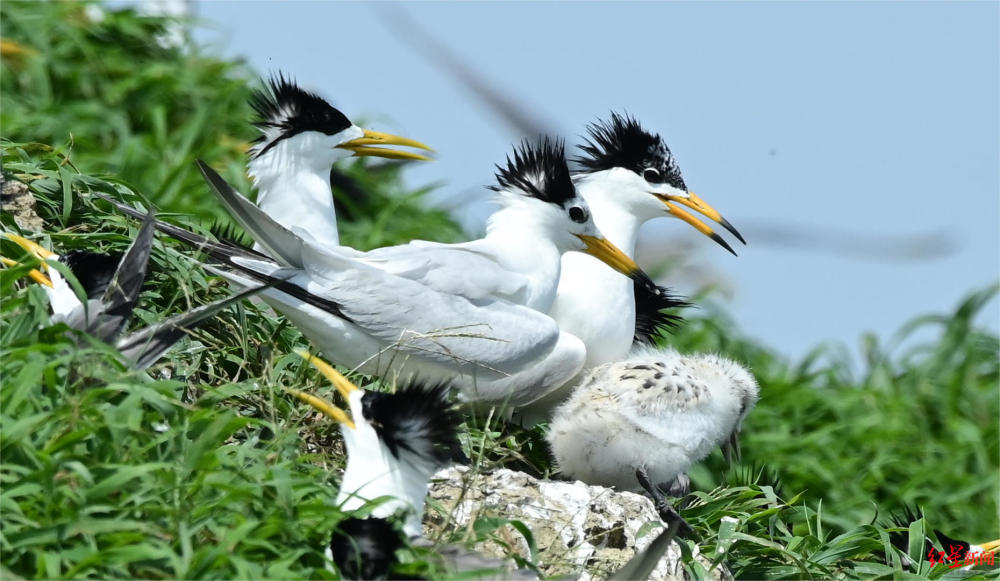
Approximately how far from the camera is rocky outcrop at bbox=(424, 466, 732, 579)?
13.6ft

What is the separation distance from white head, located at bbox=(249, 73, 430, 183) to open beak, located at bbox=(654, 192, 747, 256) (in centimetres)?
100

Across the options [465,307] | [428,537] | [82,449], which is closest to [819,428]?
[465,307]

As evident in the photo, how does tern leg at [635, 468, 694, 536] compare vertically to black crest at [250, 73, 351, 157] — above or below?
below

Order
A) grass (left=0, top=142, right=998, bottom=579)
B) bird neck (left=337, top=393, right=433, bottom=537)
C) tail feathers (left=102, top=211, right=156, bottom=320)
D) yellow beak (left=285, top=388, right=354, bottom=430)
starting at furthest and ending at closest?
tail feathers (left=102, top=211, right=156, bottom=320) < yellow beak (left=285, top=388, right=354, bottom=430) < bird neck (left=337, top=393, right=433, bottom=537) < grass (left=0, top=142, right=998, bottom=579)

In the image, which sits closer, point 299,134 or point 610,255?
point 610,255

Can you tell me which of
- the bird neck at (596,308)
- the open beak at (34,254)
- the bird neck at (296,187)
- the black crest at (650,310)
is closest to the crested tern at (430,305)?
the bird neck at (596,308)

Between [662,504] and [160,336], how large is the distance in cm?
158

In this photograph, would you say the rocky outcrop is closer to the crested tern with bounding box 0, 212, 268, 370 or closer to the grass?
the grass

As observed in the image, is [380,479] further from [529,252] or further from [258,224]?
[529,252]

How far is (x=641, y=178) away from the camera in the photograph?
5430mm

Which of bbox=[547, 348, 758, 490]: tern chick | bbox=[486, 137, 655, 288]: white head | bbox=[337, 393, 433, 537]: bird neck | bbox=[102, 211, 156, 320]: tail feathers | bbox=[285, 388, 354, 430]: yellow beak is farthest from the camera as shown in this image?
→ bbox=[486, 137, 655, 288]: white head

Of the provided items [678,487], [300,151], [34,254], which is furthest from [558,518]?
[300,151]

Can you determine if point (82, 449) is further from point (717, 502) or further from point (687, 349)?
point (687, 349)

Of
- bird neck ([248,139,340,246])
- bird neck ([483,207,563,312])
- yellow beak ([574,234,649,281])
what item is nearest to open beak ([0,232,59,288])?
bird neck ([248,139,340,246])
